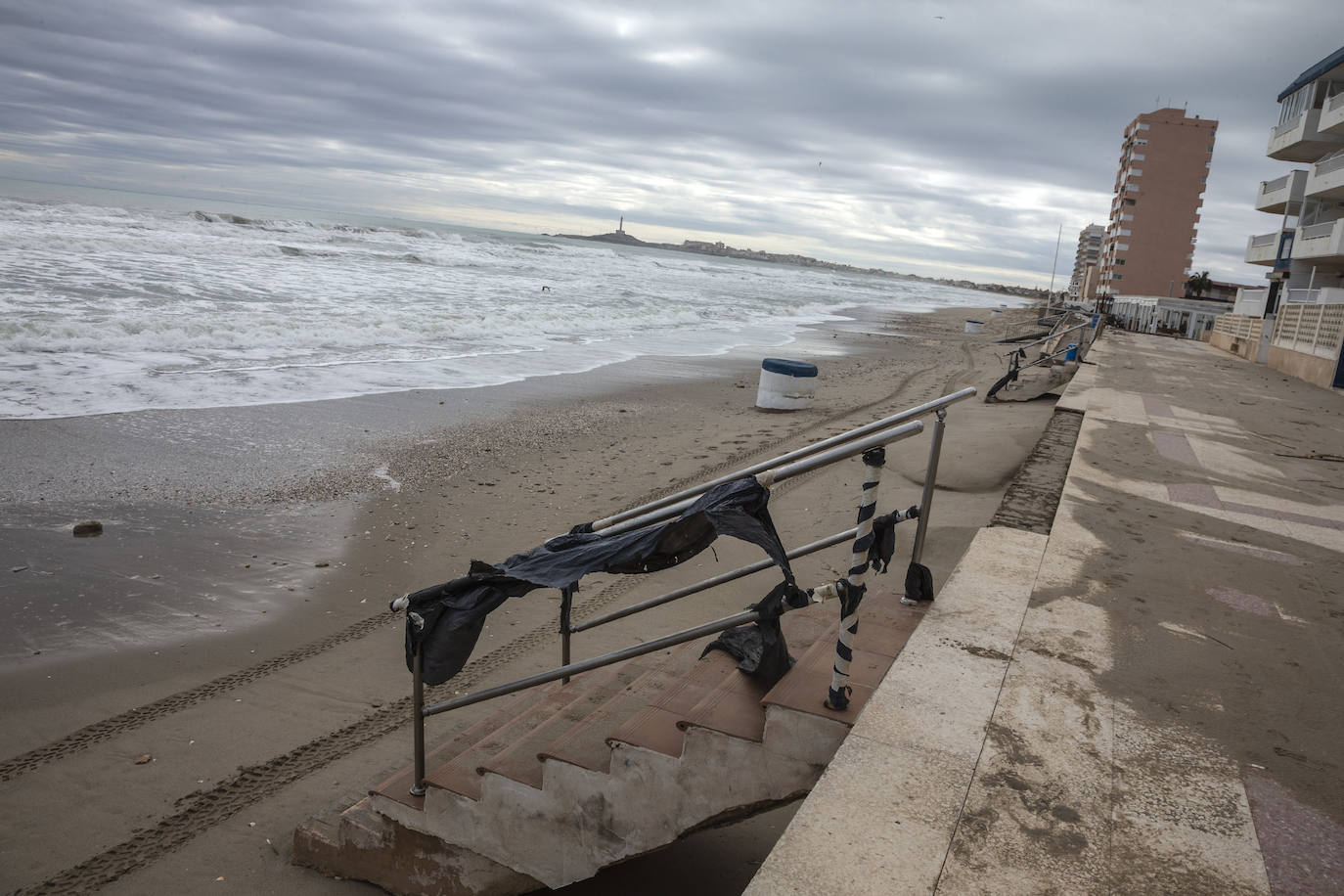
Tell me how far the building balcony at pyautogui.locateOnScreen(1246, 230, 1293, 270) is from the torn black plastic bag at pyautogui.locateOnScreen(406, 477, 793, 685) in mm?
40162

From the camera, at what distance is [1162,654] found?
3426 millimetres

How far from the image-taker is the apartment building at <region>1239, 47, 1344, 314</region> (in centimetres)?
3008

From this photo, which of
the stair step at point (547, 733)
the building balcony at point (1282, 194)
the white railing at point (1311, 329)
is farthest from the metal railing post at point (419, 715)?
the building balcony at point (1282, 194)

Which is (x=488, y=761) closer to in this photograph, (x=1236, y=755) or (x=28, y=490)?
(x=1236, y=755)

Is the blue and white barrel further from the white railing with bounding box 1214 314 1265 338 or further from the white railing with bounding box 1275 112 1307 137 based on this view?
the white railing with bounding box 1275 112 1307 137

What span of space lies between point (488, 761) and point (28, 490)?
6.20 m

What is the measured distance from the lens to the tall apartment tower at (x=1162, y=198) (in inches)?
2817

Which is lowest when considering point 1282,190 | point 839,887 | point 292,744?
point 292,744

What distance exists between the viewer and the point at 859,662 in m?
3.20

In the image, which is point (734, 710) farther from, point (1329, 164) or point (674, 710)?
point (1329, 164)

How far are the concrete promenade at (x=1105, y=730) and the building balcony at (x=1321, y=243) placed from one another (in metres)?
28.9

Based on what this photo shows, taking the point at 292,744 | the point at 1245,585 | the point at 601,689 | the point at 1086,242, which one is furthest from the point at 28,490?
the point at 1086,242

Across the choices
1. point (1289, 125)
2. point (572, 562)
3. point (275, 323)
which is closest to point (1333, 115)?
point (1289, 125)

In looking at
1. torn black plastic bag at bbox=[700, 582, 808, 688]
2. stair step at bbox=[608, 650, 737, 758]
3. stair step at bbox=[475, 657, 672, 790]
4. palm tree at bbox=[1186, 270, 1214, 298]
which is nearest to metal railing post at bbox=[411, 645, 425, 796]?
stair step at bbox=[475, 657, 672, 790]
